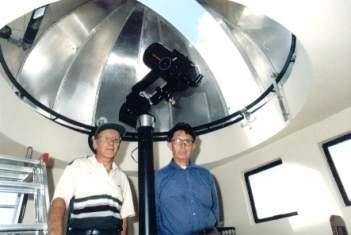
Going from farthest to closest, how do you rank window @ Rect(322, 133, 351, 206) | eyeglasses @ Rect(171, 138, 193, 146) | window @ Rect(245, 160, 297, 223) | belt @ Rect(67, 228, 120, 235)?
window @ Rect(245, 160, 297, 223)
window @ Rect(322, 133, 351, 206)
eyeglasses @ Rect(171, 138, 193, 146)
belt @ Rect(67, 228, 120, 235)

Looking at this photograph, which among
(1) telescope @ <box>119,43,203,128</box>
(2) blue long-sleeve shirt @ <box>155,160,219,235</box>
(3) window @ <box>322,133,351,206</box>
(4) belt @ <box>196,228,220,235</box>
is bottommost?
(4) belt @ <box>196,228,220,235</box>

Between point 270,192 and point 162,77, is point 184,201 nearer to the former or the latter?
point 162,77

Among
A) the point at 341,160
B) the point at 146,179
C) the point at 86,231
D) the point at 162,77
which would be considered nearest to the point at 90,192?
the point at 86,231

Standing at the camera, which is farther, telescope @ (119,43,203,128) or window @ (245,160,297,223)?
Answer: window @ (245,160,297,223)

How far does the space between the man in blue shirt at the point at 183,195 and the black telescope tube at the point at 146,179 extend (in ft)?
0.31

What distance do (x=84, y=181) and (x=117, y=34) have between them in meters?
1.80

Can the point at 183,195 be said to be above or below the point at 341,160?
below

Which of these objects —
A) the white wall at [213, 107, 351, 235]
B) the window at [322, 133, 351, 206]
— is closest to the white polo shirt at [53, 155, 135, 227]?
the white wall at [213, 107, 351, 235]

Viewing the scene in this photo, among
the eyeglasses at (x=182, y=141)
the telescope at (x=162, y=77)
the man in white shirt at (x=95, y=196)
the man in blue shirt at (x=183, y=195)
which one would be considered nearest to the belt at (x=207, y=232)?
the man in blue shirt at (x=183, y=195)

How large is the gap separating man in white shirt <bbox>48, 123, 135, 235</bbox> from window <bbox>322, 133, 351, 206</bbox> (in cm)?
166

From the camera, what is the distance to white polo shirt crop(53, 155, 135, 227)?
1670mm

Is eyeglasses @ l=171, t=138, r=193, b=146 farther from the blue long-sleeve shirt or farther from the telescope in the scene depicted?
the telescope

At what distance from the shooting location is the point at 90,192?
173 centimetres

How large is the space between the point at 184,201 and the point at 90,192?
1.93ft
